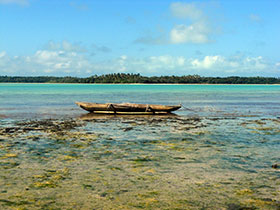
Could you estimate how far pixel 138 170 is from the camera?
10.6 metres

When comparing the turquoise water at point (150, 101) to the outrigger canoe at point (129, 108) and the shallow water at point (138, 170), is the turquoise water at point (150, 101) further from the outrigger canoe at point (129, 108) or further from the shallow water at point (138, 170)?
the shallow water at point (138, 170)

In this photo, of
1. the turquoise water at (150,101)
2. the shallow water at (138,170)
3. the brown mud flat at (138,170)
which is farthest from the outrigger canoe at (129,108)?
the brown mud flat at (138,170)

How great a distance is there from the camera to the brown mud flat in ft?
26.4

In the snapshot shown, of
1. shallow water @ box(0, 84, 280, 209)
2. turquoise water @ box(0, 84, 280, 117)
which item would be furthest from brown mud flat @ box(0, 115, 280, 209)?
turquoise water @ box(0, 84, 280, 117)

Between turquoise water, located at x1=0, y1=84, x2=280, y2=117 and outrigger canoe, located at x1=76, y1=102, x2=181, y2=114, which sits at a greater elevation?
outrigger canoe, located at x1=76, y1=102, x2=181, y2=114

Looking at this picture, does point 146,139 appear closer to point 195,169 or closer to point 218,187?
point 195,169

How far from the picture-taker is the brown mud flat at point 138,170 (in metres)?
8.05

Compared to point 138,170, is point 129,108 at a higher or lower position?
higher

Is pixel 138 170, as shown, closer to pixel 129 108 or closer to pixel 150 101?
pixel 129 108

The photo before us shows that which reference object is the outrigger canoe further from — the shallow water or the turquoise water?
the shallow water

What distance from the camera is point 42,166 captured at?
431 inches

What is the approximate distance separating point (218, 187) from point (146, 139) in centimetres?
741

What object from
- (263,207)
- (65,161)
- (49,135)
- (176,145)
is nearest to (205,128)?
(176,145)

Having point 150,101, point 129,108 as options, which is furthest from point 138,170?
point 150,101
